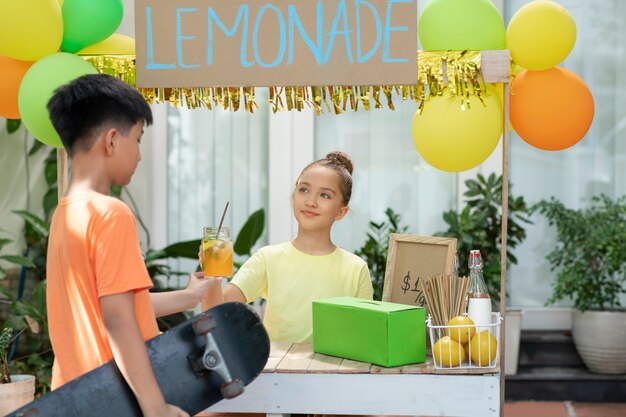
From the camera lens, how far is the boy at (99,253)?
160 centimetres

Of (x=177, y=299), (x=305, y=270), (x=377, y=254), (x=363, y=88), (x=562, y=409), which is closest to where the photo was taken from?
(x=177, y=299)

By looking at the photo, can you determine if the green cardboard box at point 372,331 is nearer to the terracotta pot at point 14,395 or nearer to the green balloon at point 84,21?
the green balloon at point 84,21

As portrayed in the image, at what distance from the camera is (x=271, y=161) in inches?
196

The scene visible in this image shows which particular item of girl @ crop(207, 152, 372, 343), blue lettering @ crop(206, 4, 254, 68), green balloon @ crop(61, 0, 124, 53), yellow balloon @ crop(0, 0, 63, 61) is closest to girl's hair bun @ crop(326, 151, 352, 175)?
girl @ crop(207, 152, 372, 343)

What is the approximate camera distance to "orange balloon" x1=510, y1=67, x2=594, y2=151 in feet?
8.02

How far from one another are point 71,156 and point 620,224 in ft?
10.9

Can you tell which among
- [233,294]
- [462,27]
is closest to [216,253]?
[233,294]

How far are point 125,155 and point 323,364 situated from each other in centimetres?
75

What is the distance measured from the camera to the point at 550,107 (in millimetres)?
2436

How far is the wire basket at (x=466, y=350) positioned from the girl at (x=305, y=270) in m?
0.52

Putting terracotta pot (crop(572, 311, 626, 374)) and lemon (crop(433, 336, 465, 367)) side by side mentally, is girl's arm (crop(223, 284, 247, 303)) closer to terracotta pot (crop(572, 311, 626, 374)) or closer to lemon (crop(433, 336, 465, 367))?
lemon (crop(433, 336, 465, 367))

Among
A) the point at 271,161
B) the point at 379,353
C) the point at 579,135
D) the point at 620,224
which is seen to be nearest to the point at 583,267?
the point at 620,224

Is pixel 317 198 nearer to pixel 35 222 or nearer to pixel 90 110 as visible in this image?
pixel 90 110

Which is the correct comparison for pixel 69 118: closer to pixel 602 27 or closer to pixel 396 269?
pixel 396 269
